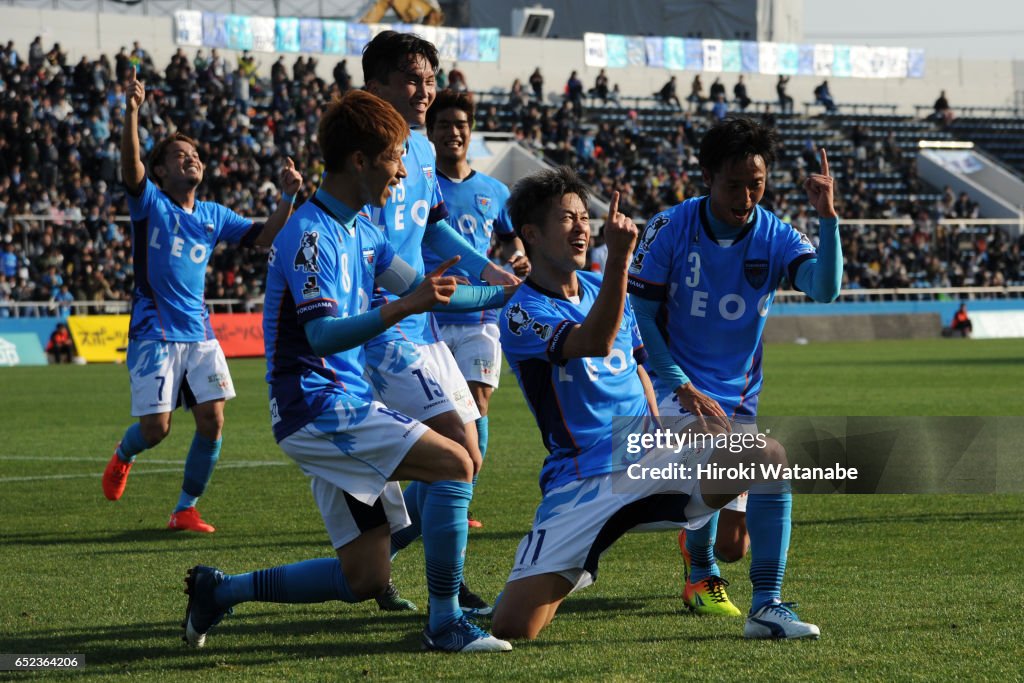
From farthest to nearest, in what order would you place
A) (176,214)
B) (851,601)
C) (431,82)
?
(176,214) → (431,82) → (851,601)

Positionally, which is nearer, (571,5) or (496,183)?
(496,183)

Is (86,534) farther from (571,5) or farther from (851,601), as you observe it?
(571,5)

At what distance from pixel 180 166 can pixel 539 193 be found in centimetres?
407

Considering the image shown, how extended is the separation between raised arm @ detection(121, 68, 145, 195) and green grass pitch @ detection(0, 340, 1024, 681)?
214cm

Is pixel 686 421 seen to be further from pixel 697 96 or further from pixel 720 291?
pixel 697 96

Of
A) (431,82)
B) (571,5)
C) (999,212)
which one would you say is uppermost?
(571,5)

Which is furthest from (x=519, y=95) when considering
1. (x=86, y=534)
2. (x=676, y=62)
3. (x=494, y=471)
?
(x=86, y=534)

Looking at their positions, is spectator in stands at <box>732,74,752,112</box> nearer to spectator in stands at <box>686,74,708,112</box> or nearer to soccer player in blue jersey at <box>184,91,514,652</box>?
spectator in stands at <box>686,74,708,112</box>

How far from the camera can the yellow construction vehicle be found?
53.4m

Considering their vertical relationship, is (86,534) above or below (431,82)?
below

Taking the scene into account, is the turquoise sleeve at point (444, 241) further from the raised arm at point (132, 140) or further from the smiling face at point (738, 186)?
the raised arm at point (132, 140)

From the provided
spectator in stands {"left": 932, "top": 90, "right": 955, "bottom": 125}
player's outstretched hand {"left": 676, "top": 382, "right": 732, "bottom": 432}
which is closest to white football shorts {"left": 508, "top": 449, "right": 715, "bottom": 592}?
player's outstretched hand {"left": 676, "top": 382, "right": 732, "bottom": 432}

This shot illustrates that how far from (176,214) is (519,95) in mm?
39247

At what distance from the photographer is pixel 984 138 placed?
185 ft
